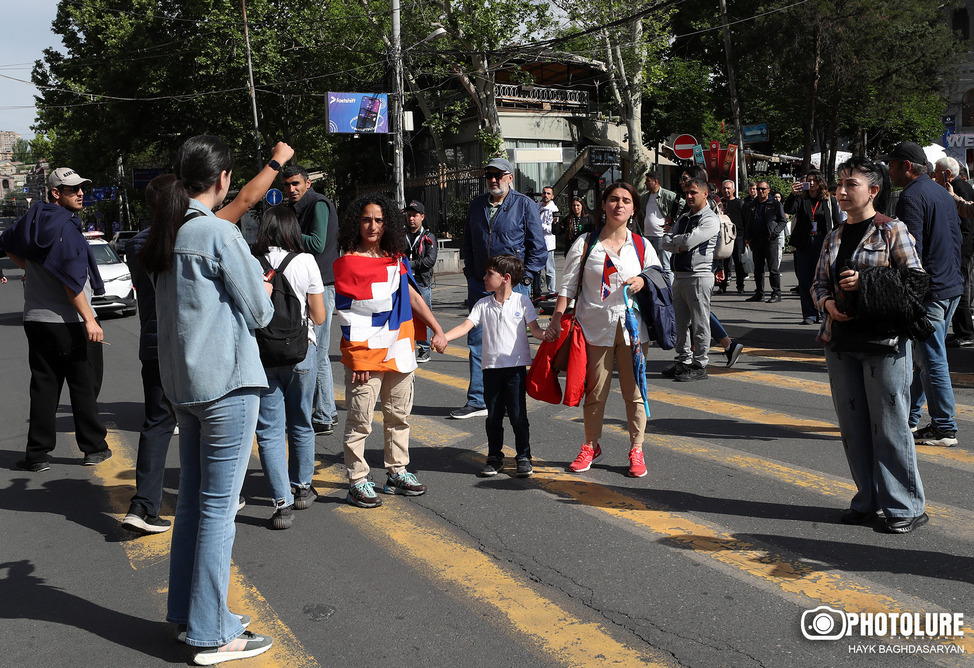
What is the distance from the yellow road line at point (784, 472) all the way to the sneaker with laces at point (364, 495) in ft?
7.21

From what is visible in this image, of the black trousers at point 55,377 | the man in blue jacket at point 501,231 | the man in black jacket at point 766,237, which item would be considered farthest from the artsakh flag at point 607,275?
the man in black jacket at point 766,237

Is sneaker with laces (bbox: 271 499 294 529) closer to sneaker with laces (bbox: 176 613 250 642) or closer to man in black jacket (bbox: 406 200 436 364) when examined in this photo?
sneaker with laces (bbox: 176 613 250 642)

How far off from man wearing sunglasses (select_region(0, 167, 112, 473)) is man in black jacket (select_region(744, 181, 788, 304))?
37.0ft

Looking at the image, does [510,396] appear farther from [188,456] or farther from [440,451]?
[188,456]

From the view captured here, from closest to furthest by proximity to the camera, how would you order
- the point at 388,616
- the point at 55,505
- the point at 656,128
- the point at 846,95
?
the point at 388,616 → the point at 55,505 → the point at 846,95 → the point at 656,128

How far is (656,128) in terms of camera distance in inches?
1526

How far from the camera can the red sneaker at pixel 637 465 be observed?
19.2 feet

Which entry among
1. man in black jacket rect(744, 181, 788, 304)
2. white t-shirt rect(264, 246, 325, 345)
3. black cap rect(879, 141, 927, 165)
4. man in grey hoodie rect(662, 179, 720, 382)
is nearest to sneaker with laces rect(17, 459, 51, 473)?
white t-shirt rect(264, 246, 325, 345)

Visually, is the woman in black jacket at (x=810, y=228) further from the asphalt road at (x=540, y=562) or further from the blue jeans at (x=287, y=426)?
the blue jeans at (x=287, y=426)

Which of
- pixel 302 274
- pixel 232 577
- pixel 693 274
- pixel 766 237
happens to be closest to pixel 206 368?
pixel 232 577

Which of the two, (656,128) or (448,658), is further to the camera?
(656,128)

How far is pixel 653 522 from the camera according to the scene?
195 inches

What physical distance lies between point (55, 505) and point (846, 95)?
1297 inches

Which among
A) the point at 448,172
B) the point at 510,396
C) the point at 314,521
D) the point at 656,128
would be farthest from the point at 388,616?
the point at 656,128
